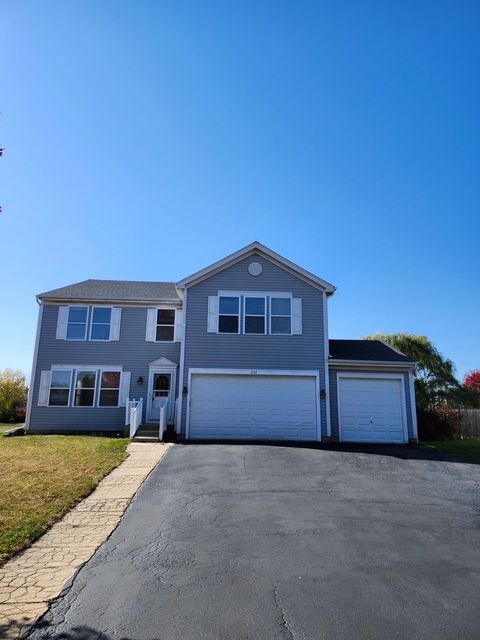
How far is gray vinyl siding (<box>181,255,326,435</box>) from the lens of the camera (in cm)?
1595

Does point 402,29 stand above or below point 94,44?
above

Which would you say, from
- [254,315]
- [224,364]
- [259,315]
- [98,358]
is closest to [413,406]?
[259,315]

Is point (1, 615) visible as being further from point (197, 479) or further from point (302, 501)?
point (197, 479)

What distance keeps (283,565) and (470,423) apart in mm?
21256

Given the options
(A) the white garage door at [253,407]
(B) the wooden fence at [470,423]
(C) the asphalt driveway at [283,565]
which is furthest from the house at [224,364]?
(B) the wooden fence at [470,423]

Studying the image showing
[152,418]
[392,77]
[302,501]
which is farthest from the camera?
[152,418]

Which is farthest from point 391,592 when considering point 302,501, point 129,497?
point 129,497

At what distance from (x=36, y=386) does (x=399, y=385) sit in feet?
49.9

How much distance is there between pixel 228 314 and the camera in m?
16.5

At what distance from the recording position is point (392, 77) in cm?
1103

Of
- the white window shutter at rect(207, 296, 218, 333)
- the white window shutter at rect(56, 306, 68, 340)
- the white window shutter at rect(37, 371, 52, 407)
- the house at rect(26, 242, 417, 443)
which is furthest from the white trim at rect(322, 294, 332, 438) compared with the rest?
the white window shutter at rect(37, 371, 52, 407)

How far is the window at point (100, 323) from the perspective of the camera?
18.0m

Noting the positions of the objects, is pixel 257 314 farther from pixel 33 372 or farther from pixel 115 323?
pixel 33 372

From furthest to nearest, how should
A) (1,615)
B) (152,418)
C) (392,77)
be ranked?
(152,418) → (392,77) → (1,615)
